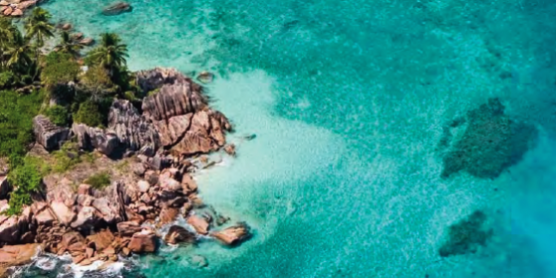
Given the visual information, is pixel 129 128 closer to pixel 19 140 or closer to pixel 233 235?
pixel 19 140

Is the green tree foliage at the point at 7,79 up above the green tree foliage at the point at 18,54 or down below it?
below

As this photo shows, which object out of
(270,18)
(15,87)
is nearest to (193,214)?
(15,87)

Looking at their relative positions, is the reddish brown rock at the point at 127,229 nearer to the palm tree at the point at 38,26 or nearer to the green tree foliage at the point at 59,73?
the green tree foliage at the point at 59,73

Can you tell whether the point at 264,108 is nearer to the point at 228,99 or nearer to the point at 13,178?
the point at 228,99

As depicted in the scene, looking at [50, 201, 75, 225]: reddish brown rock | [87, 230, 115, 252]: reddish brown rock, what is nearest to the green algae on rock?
[87, 230, 115, 252]: reddish brown rock

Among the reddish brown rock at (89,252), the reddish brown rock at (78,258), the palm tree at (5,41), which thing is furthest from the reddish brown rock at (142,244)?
the palm tree at (5,41)

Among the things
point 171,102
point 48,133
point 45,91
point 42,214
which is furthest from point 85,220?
point 45,91
